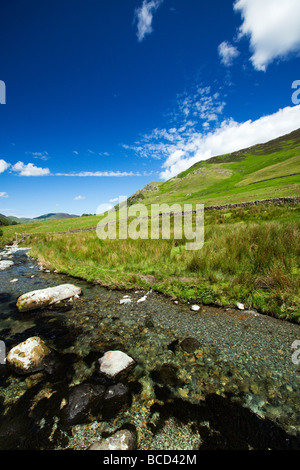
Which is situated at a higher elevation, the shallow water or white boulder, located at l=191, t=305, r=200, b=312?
white boulder, located at l=191, t=305, r=200, b=312

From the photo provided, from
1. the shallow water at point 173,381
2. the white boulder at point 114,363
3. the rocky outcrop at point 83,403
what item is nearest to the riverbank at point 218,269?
the shallow water at point 173,381

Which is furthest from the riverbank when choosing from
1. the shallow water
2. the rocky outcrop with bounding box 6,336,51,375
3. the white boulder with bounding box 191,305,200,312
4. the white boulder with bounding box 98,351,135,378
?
the rocky outcrop with bounding box 6,336,51,375

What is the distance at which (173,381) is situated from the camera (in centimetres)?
272

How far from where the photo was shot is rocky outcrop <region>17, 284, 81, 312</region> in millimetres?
5273

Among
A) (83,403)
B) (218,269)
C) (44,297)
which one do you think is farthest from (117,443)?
(218,269)

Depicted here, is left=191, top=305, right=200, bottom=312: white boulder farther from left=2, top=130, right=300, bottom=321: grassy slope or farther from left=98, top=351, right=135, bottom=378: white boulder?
left=98, top=351, right=135, bottom=378: white boulder

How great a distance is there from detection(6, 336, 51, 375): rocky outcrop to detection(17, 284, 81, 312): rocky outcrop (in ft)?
7.47

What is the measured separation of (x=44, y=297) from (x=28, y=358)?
2689 millimetres

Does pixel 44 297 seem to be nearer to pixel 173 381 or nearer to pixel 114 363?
pixel 114 363

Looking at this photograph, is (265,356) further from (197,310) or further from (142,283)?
(142,283)

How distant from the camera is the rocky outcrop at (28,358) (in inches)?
117

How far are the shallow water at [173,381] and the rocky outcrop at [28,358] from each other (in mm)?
125

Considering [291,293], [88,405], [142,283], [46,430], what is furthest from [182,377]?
[142,283]
